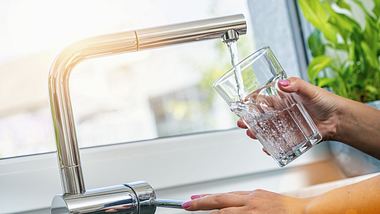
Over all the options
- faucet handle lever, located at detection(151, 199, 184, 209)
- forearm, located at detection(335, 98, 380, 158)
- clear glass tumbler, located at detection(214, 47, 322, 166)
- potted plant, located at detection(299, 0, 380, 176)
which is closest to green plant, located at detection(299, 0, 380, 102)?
potted plant, located at detection(299, 0, 380, 176)

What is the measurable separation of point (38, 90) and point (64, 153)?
1.26 ft

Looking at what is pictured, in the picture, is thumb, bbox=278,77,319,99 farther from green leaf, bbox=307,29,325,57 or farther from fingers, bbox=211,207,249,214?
green leaf, bbox=307,29,325,57

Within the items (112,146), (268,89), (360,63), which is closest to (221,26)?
(268,89)

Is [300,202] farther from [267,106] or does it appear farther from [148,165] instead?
[148,165]

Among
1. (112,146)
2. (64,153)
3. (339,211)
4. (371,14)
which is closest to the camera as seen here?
(339,211)

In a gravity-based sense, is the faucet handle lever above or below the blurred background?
below

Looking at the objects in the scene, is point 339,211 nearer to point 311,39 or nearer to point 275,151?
point 275,151

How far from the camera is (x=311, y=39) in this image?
5.13 ft

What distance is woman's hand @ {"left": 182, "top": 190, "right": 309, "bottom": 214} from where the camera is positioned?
0.91 m

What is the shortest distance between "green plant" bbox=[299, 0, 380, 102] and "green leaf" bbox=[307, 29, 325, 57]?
3 centimetres

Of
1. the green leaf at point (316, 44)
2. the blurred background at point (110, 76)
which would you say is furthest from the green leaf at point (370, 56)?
the blurred background at point (110, 76)

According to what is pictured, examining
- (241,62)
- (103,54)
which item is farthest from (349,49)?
(103,54)

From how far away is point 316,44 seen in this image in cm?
156

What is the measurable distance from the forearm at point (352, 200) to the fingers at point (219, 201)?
10 centimetres
